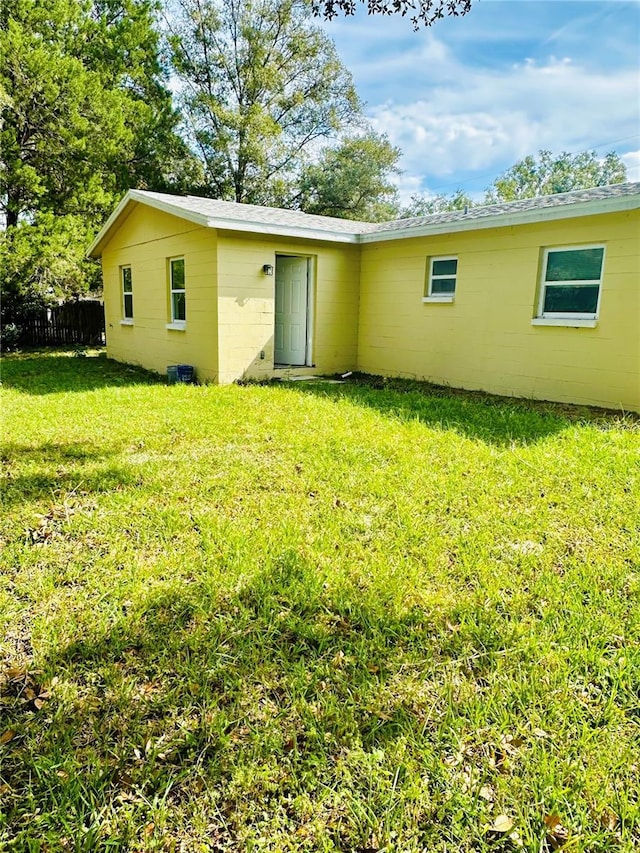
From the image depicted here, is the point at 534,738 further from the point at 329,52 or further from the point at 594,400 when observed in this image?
the point at 329,52

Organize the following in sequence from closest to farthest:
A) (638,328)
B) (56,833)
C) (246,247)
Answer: (56,833) < (638,328) < (246,247)

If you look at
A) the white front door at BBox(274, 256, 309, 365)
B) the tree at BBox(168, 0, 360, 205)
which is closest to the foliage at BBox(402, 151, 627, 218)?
the tree at BBox(168, 0, 360, 205)

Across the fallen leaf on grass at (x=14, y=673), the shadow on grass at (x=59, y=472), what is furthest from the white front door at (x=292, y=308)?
the fallen leaf on grass at (x=14, y=673)

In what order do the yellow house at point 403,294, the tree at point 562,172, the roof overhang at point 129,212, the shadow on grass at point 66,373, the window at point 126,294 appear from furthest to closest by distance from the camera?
1. the tree at point 562,172
2. the window at point 126,294
3. the shadow on grass at point 66,373
4. the roof overhang at point 129,212
5. the yellow house at point 403,294

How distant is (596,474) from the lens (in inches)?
173

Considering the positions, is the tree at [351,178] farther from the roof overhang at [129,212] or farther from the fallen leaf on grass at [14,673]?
the fallen leaf on grass at [14,673]

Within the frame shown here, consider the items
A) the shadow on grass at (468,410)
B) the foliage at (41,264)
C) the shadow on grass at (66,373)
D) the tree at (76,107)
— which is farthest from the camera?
the tree at (76,107)

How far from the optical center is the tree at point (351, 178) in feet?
74.2

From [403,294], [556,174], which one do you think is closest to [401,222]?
[403,294]

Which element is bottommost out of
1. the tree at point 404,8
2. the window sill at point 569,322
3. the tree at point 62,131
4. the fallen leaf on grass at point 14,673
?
the fallen leaf on grass at point 14,673

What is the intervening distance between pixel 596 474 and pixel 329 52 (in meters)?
24.7

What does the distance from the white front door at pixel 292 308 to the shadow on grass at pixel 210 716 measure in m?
8.16

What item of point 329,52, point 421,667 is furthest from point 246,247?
point 329,52

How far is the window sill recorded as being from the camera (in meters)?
7.23
